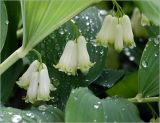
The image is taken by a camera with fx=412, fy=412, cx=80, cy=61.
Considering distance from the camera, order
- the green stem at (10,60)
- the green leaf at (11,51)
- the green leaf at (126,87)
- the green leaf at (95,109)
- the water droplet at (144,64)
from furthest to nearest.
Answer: the green leaf at (126,87) → the green leaf at (11,51) → the water droplet at (144,64) → the green stem at (10,60) → the green leaf at (95,109)

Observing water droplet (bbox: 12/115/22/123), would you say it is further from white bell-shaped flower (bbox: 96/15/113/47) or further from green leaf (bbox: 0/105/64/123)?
white bell-shaped flower (bbox: 96/15/113/47)

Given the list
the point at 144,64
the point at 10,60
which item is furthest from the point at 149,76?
the point at 10,60

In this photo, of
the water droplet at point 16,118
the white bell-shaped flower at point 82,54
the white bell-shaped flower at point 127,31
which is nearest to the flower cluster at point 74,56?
the white bell-shaped flower at point 82,54

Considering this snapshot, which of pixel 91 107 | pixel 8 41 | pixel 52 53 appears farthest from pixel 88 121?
pixel 8 41

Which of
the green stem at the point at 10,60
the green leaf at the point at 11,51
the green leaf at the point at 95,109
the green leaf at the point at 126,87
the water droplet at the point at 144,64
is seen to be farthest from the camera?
the green leaf at the point at 126,87

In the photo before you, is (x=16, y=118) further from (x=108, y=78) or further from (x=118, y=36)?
(x=108, y=78)

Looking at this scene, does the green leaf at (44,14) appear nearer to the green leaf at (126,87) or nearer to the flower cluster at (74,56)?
the flower cluster at (74,56)

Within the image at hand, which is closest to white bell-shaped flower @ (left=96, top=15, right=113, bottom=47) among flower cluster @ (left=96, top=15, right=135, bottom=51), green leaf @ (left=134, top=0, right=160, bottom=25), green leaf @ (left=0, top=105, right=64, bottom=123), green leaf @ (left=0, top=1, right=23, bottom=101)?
flower cluster @ (left=96, top=15, right=135, bottom=51)

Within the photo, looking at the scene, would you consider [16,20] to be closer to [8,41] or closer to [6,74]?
[8,41]
